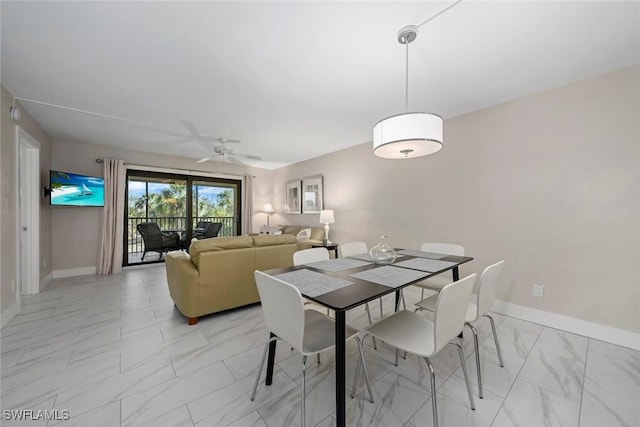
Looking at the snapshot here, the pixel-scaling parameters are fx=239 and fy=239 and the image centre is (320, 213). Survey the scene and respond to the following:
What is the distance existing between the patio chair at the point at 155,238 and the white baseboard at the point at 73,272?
856 millimetres

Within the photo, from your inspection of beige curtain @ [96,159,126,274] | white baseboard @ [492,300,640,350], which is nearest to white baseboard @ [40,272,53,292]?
beige curtain @ [96,159,126,274]

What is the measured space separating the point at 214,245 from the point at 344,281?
1618 mm

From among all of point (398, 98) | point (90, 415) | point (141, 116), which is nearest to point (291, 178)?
point (141, 116)

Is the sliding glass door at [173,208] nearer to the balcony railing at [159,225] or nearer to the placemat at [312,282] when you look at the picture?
the balcony railing at [159,225]

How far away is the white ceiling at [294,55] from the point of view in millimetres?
1513

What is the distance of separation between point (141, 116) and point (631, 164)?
5.14 meters

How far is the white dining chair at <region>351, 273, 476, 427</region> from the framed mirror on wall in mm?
3635

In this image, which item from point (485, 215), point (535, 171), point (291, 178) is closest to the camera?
point (535, 171)

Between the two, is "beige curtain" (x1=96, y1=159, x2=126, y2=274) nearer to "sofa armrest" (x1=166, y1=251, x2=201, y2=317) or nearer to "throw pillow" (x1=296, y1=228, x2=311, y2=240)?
"sofa armrest" (x1=166, y1=251, x2=201, y2=317)

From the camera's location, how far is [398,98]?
2.62 m

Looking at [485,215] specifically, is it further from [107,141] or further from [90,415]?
[107,141]

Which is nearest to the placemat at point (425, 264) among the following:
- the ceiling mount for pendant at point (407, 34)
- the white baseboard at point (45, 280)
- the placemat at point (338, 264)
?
the placemat at point (338, 264)

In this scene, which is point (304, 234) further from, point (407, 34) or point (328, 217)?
point (407, 34)

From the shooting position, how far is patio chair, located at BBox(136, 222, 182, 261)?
4.80m
